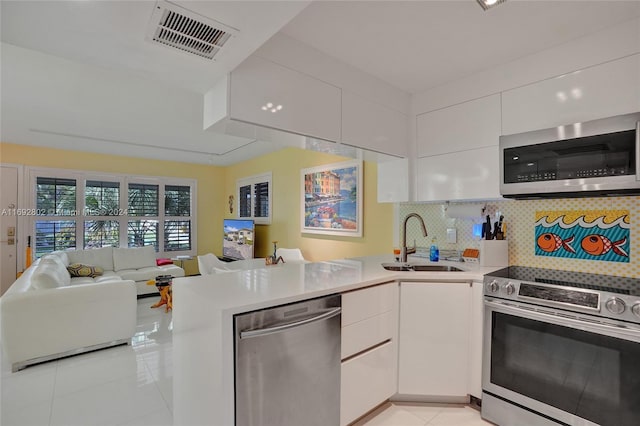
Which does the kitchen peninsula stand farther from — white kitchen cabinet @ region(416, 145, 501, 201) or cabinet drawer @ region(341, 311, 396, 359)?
white kitchen cabinet @ region(416, 145, 501, 201)

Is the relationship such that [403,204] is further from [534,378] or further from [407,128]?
[534,378]

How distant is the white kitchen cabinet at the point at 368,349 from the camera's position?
1683 millimetres

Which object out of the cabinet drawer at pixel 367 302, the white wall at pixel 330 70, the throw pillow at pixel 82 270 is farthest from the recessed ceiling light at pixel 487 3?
the throw pillow at pixel 82 270

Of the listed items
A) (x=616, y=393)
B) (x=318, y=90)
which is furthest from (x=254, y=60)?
(x=616, y=393)

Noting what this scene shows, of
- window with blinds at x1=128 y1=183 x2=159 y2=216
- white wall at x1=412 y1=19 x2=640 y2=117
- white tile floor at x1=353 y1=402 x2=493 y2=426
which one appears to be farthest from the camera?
window with blinds at x1=128 y1=183 x2=159 y2=216

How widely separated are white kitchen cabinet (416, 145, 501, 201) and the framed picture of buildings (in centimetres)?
101

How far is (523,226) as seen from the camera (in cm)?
229

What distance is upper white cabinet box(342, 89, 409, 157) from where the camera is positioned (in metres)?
2.18

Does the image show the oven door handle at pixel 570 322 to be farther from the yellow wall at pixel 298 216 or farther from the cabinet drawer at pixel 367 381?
the yellow wall at pixel 298 216

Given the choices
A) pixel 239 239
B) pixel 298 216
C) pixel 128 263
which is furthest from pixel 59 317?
pixel 239 239

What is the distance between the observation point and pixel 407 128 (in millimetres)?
2684

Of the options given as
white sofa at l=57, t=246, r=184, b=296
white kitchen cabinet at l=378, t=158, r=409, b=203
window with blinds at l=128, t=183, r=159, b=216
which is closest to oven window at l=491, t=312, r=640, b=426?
white kitchen cabinet at l=378, t=158, r=409, b=203

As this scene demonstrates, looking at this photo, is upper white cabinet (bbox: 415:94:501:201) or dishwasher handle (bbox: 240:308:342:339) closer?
dishwasher handle (bbox: 240:308:342:339)

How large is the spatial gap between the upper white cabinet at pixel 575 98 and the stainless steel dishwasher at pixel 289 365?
1771 millimetres
